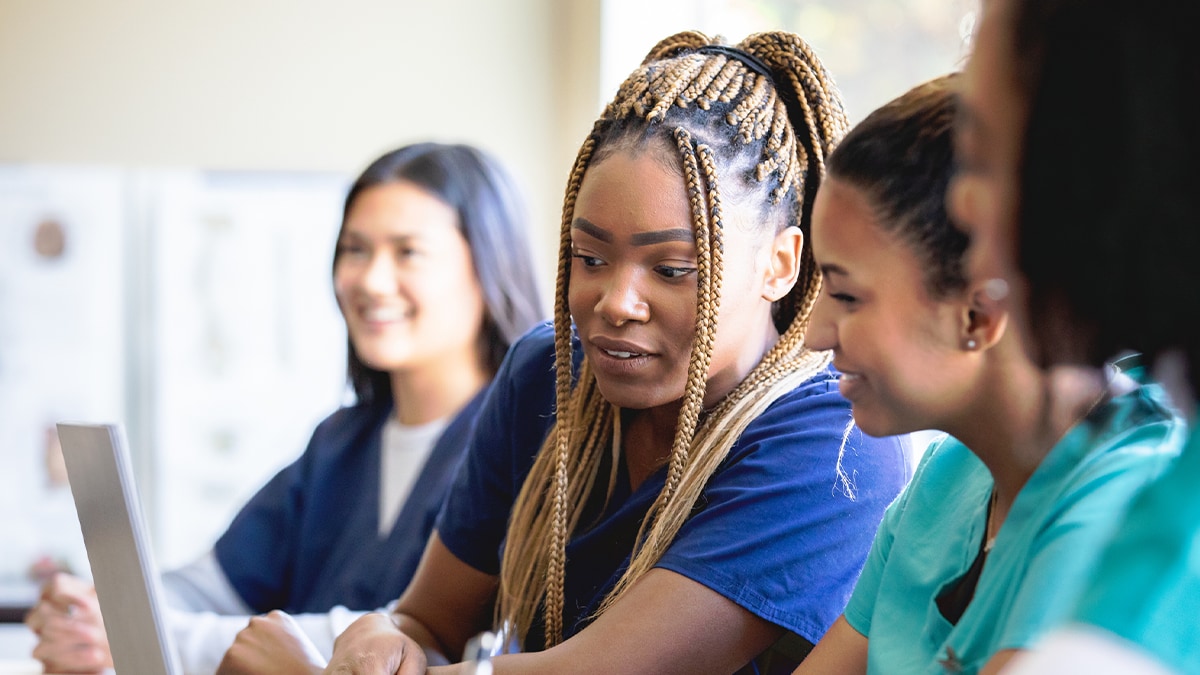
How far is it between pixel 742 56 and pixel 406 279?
815 millimetres

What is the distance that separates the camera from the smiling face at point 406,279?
1.83 metres

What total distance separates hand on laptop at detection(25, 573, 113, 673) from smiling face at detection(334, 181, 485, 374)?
0.55m

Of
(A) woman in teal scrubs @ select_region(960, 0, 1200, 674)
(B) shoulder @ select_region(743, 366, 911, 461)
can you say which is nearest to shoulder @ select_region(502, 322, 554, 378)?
(B) shoulder @ select_region(743, 366, 911, 461)

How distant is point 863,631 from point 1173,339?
48 centimetres

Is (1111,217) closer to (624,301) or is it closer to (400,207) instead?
(624,301)

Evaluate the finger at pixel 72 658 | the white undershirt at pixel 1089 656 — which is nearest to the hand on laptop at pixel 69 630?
the finger at pixel 72 658

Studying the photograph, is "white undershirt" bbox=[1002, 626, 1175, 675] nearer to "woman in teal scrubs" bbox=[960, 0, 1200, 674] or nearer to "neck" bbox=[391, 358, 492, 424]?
"woman in teal scrubs" bbox=[960, 0, 1200, 674]

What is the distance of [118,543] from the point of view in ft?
3.16

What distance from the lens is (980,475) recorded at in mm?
860

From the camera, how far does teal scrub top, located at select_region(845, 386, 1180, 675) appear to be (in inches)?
26.5

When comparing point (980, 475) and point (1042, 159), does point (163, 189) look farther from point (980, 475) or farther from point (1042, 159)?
point (1042, 159)

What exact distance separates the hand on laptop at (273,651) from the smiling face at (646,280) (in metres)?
0.41

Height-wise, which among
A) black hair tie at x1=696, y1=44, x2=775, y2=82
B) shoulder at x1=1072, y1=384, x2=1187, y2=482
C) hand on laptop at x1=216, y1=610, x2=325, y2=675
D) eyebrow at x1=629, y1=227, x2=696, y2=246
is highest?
black hair tie at x1=696, y1=44, x2=775, y2=82

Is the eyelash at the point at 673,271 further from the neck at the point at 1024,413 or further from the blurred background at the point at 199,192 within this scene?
the blurred background at the point at 199,192
